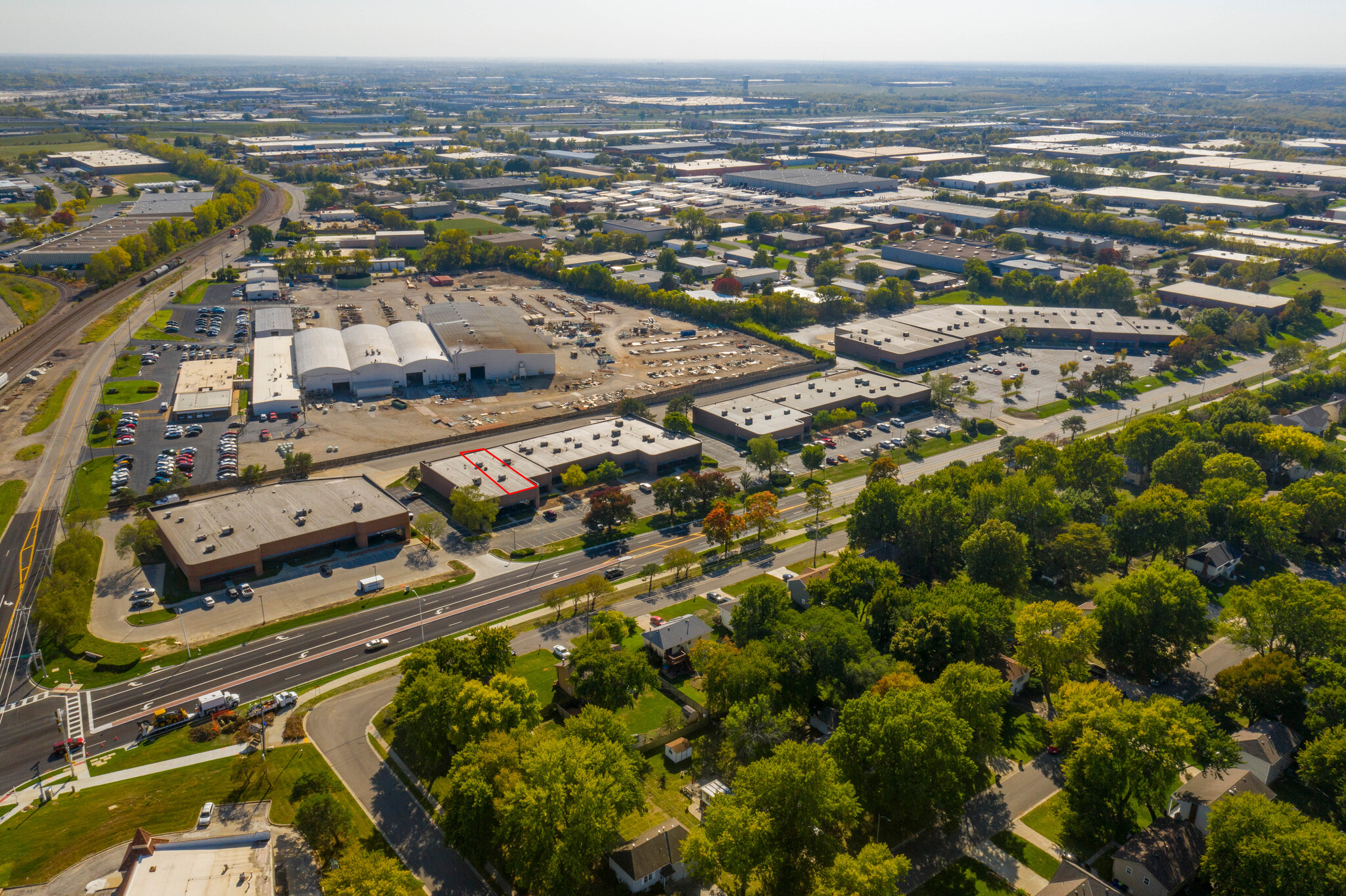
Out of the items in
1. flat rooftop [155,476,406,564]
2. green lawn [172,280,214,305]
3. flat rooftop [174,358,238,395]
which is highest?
green lawn [172,280,214,305]

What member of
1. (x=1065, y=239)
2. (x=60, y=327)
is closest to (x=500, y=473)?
(x=60, y=327)

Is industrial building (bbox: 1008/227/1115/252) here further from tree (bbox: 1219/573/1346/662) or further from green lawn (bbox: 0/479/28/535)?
green lawn (bbox: 0/479/28/535)

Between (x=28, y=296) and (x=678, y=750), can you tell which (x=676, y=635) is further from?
(x=28, y=296)

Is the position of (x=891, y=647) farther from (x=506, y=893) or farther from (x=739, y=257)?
(x=739, y=257)

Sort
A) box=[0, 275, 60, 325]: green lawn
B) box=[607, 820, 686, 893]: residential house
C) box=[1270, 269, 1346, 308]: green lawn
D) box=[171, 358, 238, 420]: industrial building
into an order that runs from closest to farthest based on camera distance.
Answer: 1. box=[607, 820, 686, 893]: residential house
2. box=[171, 358, 238, 420]: industrial building
3. box=[0, 275, 60, 325]: green lawn
4. box=[1270, 269, 1346, 308]: green lawn

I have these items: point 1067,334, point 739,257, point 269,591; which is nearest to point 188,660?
point 269,591

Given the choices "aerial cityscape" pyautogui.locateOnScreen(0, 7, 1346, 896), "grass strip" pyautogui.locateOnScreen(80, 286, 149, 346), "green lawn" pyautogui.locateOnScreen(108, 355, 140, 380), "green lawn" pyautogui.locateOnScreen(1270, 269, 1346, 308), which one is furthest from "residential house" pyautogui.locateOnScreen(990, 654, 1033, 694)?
"grass strip" pyautogui.locateOnScreen(80, 286, 149, 346)
